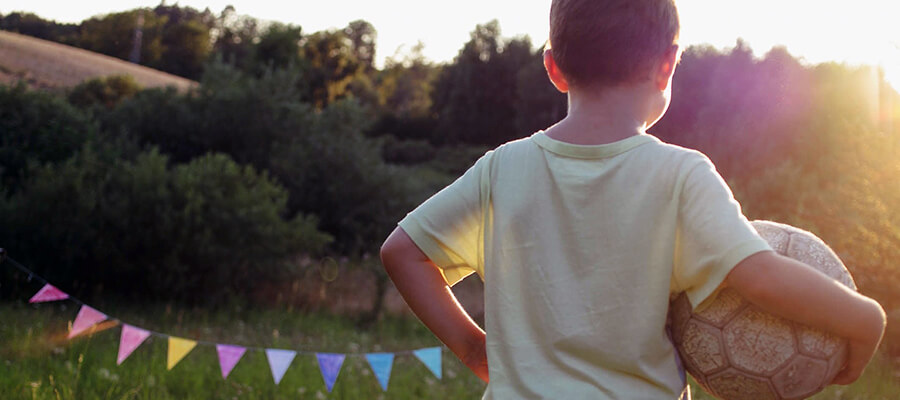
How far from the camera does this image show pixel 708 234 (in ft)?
5.16

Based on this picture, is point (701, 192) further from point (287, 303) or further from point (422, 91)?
point (422, 91)

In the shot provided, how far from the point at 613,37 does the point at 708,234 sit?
19.0 inches

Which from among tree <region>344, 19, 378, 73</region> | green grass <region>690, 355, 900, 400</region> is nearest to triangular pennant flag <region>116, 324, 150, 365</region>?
green grass <region>690, 355, 900, 400</region>

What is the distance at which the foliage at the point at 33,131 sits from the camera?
39.6 ft

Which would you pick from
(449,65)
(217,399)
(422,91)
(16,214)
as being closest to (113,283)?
(16,214)

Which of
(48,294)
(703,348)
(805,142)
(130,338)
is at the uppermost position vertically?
(805,142)

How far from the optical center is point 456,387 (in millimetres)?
7156

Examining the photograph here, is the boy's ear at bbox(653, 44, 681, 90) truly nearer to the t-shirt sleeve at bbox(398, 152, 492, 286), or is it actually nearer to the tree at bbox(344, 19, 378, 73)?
the t-shirt sleeve at bbox(398, 152, 492, 286)

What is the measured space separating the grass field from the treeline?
1.21m

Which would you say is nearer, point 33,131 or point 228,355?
point 228,355

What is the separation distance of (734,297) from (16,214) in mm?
10809

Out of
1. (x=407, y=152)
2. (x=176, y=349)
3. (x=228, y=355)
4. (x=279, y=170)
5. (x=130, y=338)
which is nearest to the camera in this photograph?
(x=176, y=349)

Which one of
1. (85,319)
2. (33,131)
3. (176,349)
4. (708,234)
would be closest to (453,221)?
(708,234)

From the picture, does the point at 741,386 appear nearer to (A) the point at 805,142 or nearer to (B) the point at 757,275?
(B) the point at 757,275
